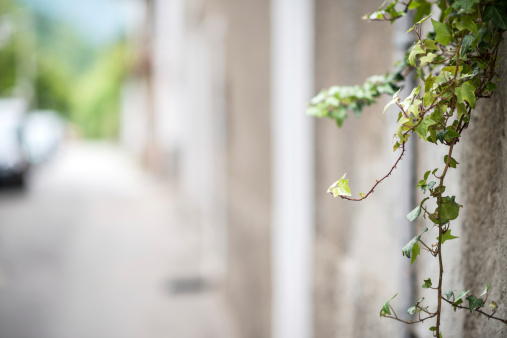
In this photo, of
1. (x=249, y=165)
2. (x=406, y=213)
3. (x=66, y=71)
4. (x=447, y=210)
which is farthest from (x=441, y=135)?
(x=66, y=71)

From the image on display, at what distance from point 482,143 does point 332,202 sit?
1.27 metres

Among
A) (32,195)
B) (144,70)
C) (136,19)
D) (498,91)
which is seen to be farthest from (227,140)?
(136,19)

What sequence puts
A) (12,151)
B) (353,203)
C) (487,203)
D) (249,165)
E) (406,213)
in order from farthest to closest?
(12,151)
(249,165)
(353,203)
(406,213)
(487,203)

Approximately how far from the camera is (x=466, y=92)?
0.94 m

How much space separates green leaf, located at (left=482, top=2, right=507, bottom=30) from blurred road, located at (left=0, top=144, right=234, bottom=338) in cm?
451

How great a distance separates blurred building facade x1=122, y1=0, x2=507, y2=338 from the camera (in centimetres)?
133

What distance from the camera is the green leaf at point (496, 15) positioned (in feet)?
3.09

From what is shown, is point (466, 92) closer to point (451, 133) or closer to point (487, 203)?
point (451, 133)

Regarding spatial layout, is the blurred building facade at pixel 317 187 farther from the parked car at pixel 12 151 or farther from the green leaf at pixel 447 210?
the parked car at pixel 12 151

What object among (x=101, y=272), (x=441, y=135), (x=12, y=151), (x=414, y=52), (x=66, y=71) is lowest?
(x=101, y=272)

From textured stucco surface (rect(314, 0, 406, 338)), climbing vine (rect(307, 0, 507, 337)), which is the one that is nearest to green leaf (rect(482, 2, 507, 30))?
climbing vine (rect(307, 0, 507, 337))

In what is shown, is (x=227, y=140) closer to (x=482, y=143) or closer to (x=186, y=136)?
(x=482, y=143)

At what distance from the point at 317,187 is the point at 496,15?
73.3 inches

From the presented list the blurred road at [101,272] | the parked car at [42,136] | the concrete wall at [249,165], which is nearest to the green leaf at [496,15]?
the concrete wall at [249,165]
